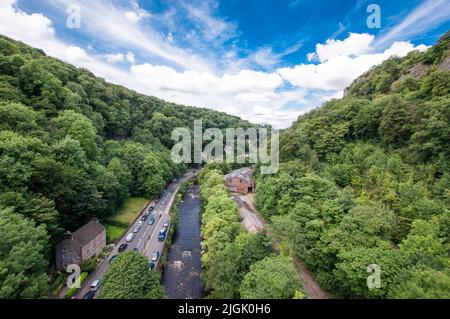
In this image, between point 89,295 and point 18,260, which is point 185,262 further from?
point 18,260

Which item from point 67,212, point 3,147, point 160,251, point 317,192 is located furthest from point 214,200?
point 3,147

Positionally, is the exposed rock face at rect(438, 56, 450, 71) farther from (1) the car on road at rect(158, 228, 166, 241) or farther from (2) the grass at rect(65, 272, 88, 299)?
(2) the grass at rect(65, 272, 88, 299)

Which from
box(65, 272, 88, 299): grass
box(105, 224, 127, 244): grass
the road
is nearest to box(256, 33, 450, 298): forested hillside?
the road

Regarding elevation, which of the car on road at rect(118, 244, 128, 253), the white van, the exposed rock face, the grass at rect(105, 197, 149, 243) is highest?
the exposed rock face

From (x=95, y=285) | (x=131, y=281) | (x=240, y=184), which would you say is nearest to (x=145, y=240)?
(x=95, y=285)

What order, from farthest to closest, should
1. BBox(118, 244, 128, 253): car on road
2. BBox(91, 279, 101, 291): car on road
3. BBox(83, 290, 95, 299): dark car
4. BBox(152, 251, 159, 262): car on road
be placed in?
BBox(118, 244, 128, 253): car on road, BBox(152, 251, 159, 262): car on road, BBox(91, 279, 101, 291): car on road, BBox(83, 290, 95, 299): dark car

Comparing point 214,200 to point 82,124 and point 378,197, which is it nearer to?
point 378,197
